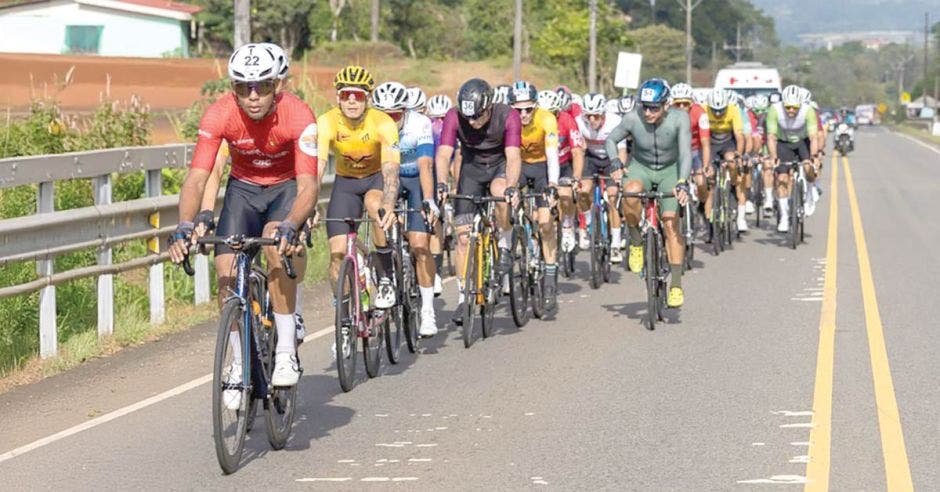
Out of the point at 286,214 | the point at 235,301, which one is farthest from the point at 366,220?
the point at 235,301

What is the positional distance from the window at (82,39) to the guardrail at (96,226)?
163 feet

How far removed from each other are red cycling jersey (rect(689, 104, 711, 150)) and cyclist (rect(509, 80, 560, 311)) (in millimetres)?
1963

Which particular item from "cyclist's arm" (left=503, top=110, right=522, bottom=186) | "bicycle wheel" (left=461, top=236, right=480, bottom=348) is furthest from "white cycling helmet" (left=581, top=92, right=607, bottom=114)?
"bicycle wheel" (left=461, top=236, right=480, bottom=348)

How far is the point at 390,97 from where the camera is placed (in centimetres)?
1238

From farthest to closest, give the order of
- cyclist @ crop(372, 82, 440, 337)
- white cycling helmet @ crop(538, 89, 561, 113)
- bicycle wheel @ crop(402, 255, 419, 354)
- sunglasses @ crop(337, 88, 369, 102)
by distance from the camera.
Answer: white cycling helmet @ crop(538, 89, 561, 113)
cyclist @ crop(372, 82, 440, 337)
bicycle wheel @ crop(402, 255, 419, 354)
sunglasses @ crop(337, 88, 369, 102)

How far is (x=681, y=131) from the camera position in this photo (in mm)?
14023

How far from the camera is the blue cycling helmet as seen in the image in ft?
45.6

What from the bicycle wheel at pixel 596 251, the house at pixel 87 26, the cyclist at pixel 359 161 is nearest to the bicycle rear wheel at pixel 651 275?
the cyclist at pixel 359 161

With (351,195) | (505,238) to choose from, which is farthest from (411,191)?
(351,195)

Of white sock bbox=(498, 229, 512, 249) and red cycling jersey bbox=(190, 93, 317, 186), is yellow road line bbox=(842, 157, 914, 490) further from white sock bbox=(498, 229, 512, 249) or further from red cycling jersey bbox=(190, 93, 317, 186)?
red cycling jersey bbox=(190, 93, 317, 186)

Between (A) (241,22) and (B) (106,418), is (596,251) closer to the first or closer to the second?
(A) (241,22)

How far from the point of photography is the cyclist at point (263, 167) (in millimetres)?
→ 8570

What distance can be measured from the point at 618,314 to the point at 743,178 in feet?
27.1

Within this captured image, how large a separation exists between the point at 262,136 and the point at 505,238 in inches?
191
